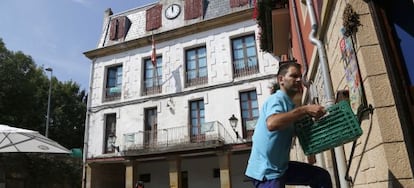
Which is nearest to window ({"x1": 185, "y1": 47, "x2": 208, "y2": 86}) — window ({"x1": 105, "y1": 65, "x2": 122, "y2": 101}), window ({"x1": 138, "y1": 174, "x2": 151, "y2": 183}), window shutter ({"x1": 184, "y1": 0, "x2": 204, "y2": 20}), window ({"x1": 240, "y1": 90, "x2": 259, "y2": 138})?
window shutter ({"x1": 184, "y1": 0, "x2": 204, "y2": 20})

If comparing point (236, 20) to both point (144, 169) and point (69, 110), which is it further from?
point (69, 110)

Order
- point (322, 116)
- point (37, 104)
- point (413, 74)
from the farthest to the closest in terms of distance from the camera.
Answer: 1. point (37, 104)
2. point (413, 74)
3. point (322, 116)

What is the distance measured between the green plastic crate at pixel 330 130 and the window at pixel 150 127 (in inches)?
611

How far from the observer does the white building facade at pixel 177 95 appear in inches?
646

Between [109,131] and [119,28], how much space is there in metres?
6.38

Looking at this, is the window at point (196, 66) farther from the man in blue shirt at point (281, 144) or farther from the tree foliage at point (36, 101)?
the man in blue shirt at point (281, 144)

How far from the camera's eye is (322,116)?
7.04 ft

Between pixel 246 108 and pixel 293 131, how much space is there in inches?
561

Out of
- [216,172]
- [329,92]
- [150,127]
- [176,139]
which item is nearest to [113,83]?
[150,127]

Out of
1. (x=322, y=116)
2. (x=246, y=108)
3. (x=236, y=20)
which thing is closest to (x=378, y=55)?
(x=322, y=116)

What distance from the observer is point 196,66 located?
1820cm

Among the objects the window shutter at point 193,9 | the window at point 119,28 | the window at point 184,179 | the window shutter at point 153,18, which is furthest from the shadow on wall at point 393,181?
the window at point 119,28

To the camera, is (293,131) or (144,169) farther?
(144,169)

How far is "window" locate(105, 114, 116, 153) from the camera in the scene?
60.5 feet
